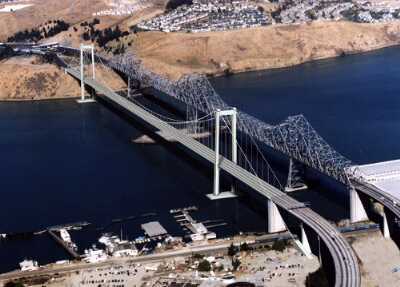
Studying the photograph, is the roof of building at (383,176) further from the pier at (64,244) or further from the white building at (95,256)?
the pier at (64,244)

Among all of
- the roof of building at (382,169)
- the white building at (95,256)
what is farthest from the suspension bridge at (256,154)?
the white building at (95,256)

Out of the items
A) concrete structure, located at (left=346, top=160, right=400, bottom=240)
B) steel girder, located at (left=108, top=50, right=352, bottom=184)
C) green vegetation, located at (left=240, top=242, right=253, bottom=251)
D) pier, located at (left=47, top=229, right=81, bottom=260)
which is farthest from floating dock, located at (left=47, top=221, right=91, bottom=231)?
concrete structure, located at (left=346, top=160, right=400, bottom=240)

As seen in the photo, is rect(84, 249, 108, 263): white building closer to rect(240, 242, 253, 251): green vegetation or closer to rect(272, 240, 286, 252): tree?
rect(240, 242, 253, 251): green vegetation

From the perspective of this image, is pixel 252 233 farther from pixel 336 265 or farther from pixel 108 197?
pixel 108 197

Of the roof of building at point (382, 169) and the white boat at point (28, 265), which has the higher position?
the roof of building at point (382, 169)

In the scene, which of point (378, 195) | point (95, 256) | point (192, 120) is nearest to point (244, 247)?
point (95, 256)

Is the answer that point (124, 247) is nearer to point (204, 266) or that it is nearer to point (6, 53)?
point (204, 266)
